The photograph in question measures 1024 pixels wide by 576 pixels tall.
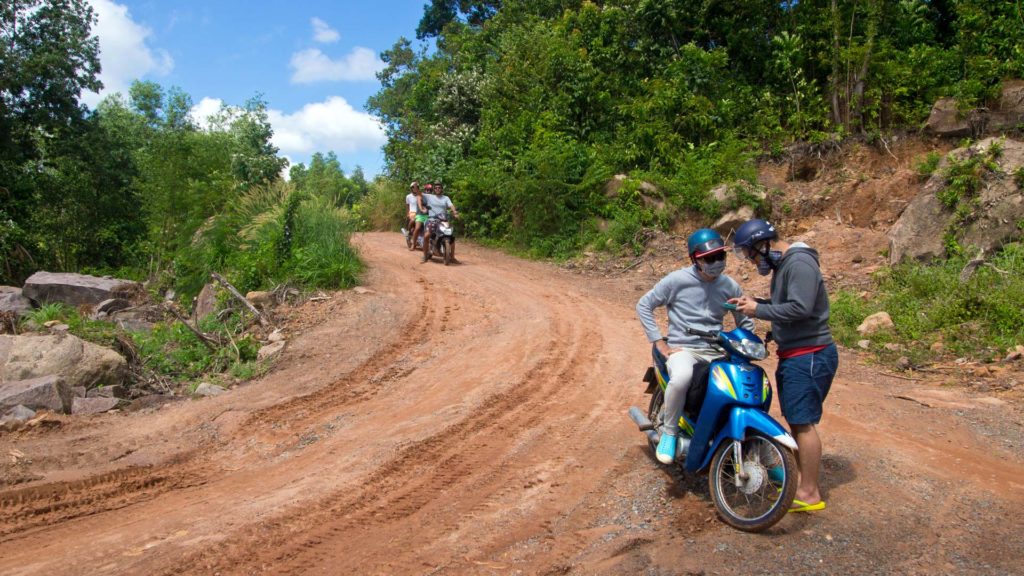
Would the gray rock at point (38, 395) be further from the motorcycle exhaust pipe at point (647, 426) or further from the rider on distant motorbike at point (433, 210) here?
the rider on distant motorbike at point (433, 210)

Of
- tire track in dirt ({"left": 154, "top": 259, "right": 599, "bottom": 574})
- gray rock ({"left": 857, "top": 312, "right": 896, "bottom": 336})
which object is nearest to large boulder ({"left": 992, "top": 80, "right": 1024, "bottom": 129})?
gray rock ({"left": 857, "top": 312, "right": 896, "bottom": 336})

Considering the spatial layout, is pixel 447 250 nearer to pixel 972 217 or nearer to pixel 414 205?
pixel 414 205

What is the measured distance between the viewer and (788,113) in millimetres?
15742

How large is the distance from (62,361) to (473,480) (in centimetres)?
596

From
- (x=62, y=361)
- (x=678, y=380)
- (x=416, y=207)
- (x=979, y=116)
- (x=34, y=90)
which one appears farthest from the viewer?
(x=34, y=90)

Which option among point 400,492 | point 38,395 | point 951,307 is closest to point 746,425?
point 400,492

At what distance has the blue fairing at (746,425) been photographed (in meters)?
3.57

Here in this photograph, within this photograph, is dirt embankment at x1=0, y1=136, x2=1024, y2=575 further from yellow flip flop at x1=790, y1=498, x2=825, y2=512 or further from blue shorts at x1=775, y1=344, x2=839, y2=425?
blue shorts at x1=775, y1=344, x2=839, y2=425

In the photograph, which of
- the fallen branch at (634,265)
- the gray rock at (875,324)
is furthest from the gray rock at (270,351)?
the fallen branch at (634,265)

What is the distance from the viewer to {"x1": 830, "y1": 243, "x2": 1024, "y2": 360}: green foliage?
7.56 m

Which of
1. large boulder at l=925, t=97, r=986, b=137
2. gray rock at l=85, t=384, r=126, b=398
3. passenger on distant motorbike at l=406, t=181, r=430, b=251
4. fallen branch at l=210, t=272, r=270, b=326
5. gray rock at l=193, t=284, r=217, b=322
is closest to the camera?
gray rock at l=85, t=384, r=126, b=398

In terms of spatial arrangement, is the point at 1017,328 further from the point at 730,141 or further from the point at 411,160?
the point at 411,160

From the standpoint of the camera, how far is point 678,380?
3986 millimetres

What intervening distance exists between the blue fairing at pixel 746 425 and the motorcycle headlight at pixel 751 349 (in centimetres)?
31
